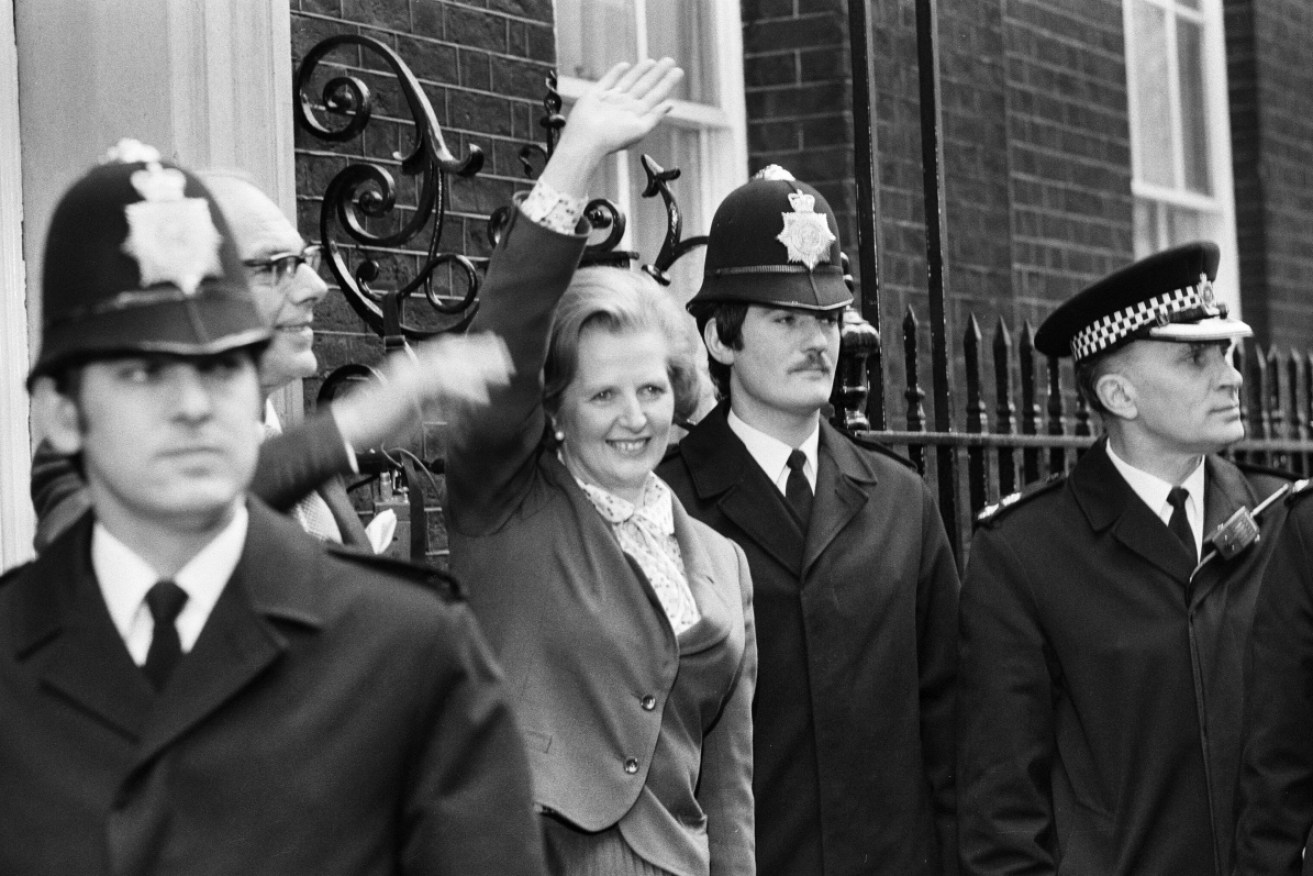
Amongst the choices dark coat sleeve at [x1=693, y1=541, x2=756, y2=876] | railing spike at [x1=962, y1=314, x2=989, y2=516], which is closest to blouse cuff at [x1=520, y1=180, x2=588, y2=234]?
dark coat sleeve at [x1=693, y1=541, x2=756, y2=876]

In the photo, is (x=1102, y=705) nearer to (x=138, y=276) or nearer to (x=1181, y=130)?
(x=138, y=276)

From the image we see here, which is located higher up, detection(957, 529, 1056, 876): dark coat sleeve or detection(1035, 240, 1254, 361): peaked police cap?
detection(1035, 240, 1254, 361): peaked police cap

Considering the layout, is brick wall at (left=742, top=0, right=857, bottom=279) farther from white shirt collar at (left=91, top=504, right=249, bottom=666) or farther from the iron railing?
white shirt collar at (left=91, top=504, right=249, bottom=666)

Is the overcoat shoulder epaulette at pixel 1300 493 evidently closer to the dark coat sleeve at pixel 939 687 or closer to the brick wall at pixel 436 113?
the dark coat sleeve at pixel 939 687

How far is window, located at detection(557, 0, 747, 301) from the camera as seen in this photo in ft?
21.6

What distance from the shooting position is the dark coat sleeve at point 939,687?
4164mm

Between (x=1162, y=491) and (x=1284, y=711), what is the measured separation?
656 mm

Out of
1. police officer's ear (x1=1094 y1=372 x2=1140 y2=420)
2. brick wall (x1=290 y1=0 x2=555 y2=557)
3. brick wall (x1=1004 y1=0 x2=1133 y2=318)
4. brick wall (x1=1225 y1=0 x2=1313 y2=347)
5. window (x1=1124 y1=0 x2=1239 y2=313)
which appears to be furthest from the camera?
brick wall (x1=1225 y1=0 x2=1313 y2=347)

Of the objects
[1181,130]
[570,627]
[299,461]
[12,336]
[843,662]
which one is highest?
[1181,130]

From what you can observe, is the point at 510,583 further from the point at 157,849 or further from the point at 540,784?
the point at 157,849

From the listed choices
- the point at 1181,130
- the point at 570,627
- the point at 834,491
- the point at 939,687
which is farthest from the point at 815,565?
the point at 1181,130

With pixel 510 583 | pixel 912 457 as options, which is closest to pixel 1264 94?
pixel 912 457

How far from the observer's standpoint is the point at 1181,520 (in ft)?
14.2

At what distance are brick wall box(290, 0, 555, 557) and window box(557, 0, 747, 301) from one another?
0.92 m
